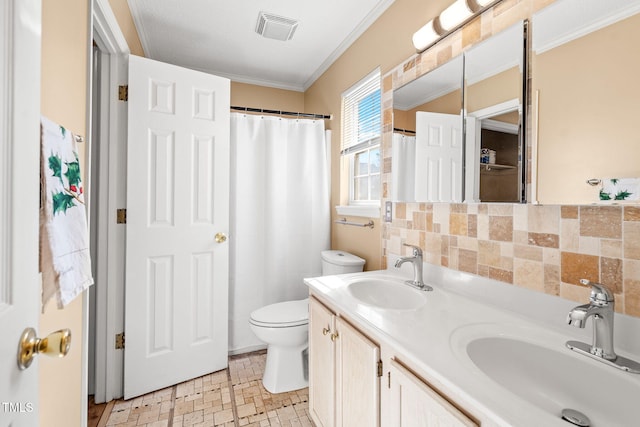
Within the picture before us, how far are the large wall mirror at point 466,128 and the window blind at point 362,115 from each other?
33 cm

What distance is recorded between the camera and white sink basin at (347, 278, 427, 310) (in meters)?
1.44

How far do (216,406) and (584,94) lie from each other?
2.25 metres

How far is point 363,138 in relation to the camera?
7.38ft

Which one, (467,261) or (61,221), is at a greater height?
(61,221)

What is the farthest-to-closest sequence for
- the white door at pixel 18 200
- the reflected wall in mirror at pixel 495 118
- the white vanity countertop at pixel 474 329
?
the reflected wall in mirror at pixel 495 118 → the white vanity countertop at pixel 474 329 → the white door at pixel 18 200

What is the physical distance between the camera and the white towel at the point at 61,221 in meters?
0.78

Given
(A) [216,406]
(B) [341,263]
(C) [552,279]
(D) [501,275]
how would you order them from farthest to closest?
(B) [341,263] < (A) [216,406] < (D) [501,275] < (C) [552,279]

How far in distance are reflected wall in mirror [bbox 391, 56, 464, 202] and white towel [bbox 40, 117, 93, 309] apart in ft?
4.72

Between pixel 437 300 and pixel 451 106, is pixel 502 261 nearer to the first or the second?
pixel 437 300

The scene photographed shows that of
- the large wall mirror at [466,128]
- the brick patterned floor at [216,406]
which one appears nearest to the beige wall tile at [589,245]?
the large wall mirror at [466,128]

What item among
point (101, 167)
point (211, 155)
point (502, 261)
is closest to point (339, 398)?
point (502, 261)

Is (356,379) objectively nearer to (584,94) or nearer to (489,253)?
(489,253)

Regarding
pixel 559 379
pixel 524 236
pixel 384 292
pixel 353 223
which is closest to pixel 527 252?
pixel 524 236

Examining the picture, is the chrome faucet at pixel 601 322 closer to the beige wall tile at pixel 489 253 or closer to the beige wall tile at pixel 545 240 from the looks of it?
the beige wall tile at pixel 545 240
